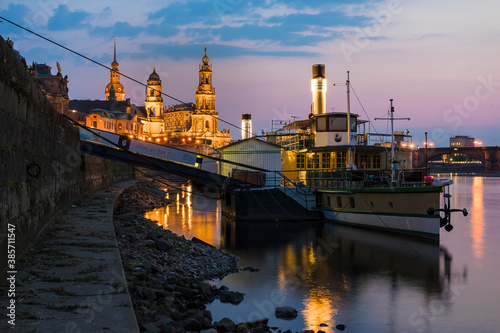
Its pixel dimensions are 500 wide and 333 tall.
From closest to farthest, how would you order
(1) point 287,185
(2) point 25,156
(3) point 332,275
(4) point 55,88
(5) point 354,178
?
(2) point 25,156 < (3) point 332,275 < (5) point 354,178 < (1) point 287,185 < (4) point 55,88

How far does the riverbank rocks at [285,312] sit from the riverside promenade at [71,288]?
15.8 ft

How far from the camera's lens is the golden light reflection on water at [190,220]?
29.8m

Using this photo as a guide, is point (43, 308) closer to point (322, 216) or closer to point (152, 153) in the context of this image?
point (152, 153)

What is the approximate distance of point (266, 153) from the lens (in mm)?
38906

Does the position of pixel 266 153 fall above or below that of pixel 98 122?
below

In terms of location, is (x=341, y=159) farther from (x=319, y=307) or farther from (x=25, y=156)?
(x=25, y=156)

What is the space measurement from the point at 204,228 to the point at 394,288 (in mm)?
17145

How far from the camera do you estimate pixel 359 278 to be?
63.0 feet

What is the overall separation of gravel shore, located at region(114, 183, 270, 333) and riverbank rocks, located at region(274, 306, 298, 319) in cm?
132

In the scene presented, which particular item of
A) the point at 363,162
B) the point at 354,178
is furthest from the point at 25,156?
the point at 363,162

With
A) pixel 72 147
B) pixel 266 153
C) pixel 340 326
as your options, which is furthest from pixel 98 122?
pixel 340 326

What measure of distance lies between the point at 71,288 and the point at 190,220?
29.1 meters

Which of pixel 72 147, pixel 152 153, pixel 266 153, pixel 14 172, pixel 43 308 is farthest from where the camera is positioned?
pixel 266 153

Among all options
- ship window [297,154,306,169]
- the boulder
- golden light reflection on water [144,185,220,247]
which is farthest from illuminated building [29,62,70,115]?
the boulder
